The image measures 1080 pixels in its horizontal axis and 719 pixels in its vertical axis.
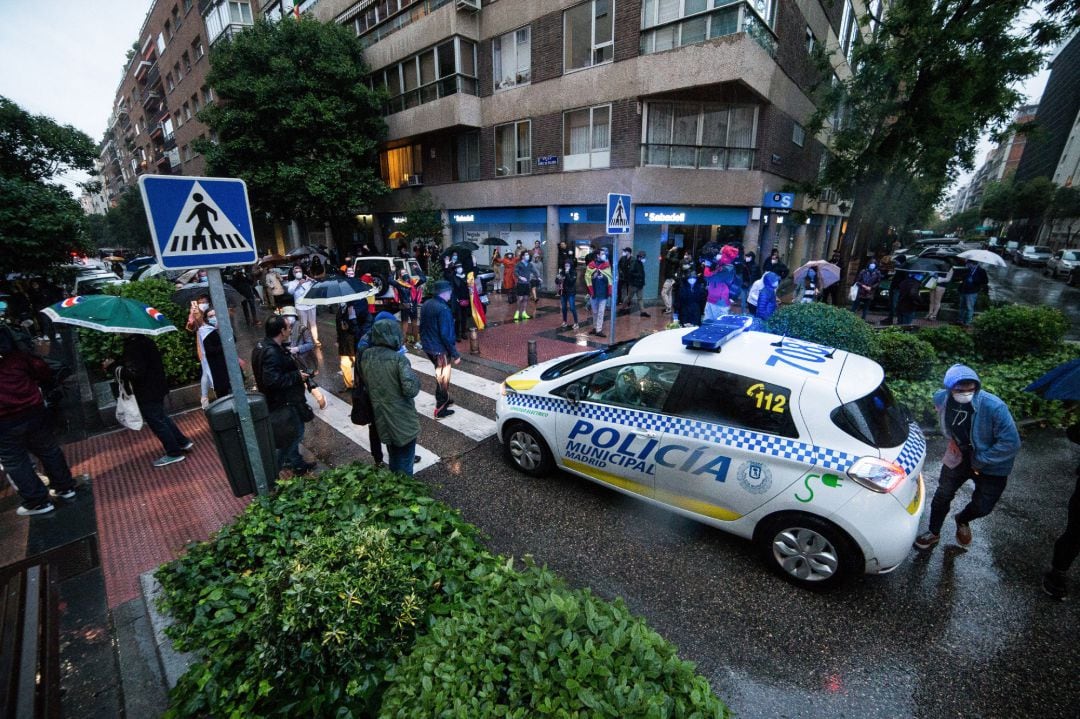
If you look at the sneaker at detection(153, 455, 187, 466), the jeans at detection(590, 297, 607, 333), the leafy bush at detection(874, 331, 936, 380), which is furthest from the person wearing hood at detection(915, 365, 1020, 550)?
the sneaker at detection(153, 455, 187, 466)

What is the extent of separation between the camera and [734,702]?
2.81m

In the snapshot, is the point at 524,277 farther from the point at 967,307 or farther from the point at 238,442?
the point at 967,307

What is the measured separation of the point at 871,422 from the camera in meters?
3.45

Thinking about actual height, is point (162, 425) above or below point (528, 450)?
above

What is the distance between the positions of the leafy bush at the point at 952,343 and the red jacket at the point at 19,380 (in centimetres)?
1164

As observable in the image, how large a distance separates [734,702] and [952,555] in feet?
8.92

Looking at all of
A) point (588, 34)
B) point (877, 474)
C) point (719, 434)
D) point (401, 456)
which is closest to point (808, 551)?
point (877, 474)

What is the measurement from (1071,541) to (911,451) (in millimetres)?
1325

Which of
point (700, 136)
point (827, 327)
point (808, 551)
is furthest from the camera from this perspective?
point (700, 136)

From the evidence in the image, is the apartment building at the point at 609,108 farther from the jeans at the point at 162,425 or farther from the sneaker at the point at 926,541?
the jeans at the point at 162,425

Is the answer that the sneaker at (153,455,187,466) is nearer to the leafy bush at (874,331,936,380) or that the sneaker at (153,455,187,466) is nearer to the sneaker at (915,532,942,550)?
the sneaker at (915,532,942,550)

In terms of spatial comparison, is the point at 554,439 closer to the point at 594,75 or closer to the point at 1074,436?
the point at 1074,436

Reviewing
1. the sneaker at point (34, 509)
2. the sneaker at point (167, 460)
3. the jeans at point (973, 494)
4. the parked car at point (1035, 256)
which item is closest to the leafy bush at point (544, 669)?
the jeans at point (973, 494)

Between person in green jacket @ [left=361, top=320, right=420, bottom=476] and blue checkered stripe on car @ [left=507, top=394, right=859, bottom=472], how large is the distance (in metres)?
1.47
